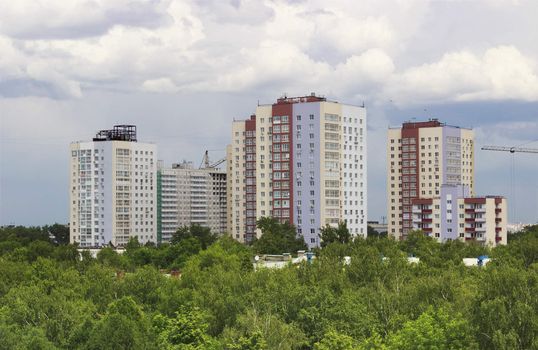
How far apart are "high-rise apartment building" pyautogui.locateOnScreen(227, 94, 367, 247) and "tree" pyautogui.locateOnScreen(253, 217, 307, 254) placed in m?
4.29

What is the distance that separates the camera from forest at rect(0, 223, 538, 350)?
35969 mm

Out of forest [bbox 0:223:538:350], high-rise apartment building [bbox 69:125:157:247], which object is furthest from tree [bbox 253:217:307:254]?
forest [bbox 0:223:538:350]

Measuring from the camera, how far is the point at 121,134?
152625 millimetres

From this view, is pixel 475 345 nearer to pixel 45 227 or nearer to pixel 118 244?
pixel 118 244

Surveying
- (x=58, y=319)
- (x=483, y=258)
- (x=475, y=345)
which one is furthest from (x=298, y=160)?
(x=475, y=345)

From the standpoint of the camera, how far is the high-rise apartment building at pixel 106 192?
145500 mm

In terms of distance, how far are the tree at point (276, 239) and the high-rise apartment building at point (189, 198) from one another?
42583 mm

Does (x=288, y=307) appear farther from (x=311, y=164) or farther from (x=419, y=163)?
(x=419, y=163)

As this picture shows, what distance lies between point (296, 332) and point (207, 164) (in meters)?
150

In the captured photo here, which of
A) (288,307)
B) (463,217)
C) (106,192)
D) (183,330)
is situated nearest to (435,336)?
(288,307)

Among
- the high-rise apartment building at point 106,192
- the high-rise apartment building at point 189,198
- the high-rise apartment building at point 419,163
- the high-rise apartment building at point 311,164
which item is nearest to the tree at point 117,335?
the high-rise apartment building at point 311,164

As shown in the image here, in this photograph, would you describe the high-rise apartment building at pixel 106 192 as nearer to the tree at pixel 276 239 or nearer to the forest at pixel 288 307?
the tree at pixel 276 239

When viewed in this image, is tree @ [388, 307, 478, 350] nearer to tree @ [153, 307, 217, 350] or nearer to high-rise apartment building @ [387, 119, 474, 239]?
tree @ [153, 307, 217, 350]

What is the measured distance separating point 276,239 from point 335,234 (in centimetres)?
862
